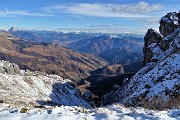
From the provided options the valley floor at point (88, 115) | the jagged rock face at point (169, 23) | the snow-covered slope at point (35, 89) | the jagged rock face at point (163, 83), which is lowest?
the snow-covered slope at point (35, 89)

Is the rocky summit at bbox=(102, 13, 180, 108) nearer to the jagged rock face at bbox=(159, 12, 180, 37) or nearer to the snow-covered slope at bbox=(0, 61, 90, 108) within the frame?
the jagged rock face at bbox=(159, 12, 180, 37)

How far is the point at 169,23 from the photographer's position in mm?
137500

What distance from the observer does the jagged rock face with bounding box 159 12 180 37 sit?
13575cm

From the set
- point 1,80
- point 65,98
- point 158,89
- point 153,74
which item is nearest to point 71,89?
point 65,98

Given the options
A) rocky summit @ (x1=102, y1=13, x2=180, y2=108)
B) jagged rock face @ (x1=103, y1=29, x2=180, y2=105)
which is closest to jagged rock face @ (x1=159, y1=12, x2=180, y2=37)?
rocky summit @ (x1=102, y1=13, x2=180, y2=108)

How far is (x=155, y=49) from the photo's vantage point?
12106 cm

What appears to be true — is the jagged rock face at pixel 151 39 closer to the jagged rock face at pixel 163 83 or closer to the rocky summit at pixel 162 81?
the rocky summit at pixel 162 81

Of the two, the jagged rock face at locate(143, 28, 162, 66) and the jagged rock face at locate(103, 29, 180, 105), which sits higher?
the jagged rock face at locate(143, 28, 162, 66)

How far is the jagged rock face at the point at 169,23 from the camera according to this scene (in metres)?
136

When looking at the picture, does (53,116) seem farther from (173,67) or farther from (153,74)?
(153,74)

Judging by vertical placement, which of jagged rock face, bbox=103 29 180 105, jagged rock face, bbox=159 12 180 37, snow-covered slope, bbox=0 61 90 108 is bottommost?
snow-covered slope, bbox=0 61 90 108

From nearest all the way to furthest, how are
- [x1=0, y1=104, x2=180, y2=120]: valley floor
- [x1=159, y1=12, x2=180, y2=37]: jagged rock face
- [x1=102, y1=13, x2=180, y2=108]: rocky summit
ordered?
[x1=0, y1=104, x2=180, y2=120]: valley floor
[x1=102, y1=13, x2=180, y2=108]: rocky summit
[x1=159, y1=12, x2=180, y2=37]: jagged rock face

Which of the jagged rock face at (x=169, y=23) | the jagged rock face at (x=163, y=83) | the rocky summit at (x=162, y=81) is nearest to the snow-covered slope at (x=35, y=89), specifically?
the rocky summit at (x=162, y=81)

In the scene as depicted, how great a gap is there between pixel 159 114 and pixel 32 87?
434 ft
